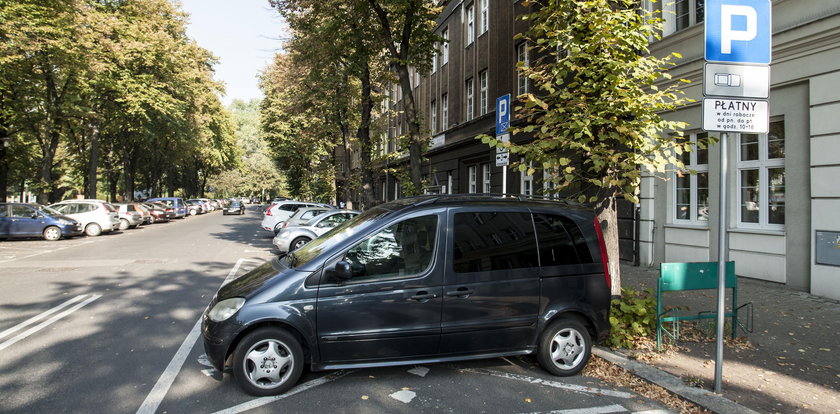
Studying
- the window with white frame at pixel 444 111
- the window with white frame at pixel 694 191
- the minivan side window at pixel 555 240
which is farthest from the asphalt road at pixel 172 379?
the window with white frame at pixel 444 111

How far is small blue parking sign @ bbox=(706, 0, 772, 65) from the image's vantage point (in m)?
4.25

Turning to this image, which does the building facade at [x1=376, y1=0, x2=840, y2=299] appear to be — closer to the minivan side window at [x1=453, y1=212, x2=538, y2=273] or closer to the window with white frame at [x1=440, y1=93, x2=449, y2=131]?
the minivan side window at [x1=453, y1=212, x2=538, y2=273]

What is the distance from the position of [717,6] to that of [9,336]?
839cm

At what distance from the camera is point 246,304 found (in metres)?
4.03

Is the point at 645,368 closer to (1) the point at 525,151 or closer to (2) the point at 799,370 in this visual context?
(2) the point at 799,370

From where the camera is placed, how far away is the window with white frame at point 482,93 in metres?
20.1

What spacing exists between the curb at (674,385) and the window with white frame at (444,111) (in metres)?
20.0

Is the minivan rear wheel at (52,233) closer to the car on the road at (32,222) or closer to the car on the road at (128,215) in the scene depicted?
the car on the road at (32,222)

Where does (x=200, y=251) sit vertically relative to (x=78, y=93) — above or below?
below

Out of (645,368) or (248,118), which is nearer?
(645,368)

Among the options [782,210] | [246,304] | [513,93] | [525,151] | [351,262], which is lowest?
[246,304]

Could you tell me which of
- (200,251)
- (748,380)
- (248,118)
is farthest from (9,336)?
(248,118)

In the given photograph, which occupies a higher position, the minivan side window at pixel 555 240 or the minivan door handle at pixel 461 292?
the minivan side window at pixel 555 240

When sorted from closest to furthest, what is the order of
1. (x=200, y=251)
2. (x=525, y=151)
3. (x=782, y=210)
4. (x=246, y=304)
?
(x=246, y=304) < (x=525, y=151) < (x=782, y=210) < (x=200, y=251)
